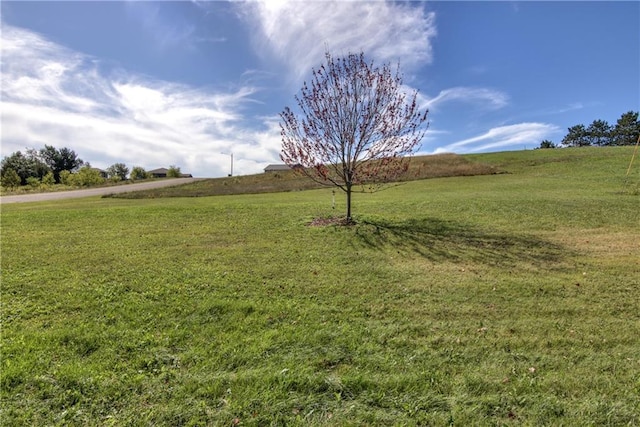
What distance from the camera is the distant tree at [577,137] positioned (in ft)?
272

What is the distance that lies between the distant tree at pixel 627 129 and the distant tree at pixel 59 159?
120 meters

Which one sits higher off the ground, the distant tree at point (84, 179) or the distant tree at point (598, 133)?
the distant tree at point (598, 133)

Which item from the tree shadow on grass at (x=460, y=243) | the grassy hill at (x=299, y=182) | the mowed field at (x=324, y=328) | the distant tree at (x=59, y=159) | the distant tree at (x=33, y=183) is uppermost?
the distant tree at (x=59, y=159)

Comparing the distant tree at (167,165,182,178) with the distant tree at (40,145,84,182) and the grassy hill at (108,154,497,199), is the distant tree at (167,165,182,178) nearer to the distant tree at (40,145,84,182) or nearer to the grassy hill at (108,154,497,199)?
the distant tree at (40,145,84,182)

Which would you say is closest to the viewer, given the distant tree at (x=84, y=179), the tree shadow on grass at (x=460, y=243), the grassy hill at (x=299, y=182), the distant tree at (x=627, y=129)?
the tree shadow on grass at (x=460, y=243)

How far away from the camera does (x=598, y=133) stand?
262 ft

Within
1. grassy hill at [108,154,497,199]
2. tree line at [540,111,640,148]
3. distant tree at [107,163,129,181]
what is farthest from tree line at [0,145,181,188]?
tree line at [540,111,640,148]

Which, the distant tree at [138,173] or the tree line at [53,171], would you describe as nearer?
the tree line at [53,171]

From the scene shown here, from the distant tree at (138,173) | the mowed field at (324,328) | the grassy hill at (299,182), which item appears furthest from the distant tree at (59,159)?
the mowed field at (324,328)

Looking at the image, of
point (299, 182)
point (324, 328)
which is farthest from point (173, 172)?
point (324, 328)

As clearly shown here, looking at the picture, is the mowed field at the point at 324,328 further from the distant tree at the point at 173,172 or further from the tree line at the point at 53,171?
the distant tree at the point at 173,172

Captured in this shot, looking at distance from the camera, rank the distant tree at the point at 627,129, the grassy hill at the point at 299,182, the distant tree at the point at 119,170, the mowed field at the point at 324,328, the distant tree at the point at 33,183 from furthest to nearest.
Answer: the distant tree at the point at 119,170, the distant tree at the point at 627,129, the distant tree at the point at 33,183, the grassy hill at the point at 299,182, the mowed field at the point at 324,328

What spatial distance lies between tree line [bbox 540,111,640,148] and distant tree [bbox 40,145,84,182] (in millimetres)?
112652

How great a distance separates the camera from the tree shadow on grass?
24.7 ft
